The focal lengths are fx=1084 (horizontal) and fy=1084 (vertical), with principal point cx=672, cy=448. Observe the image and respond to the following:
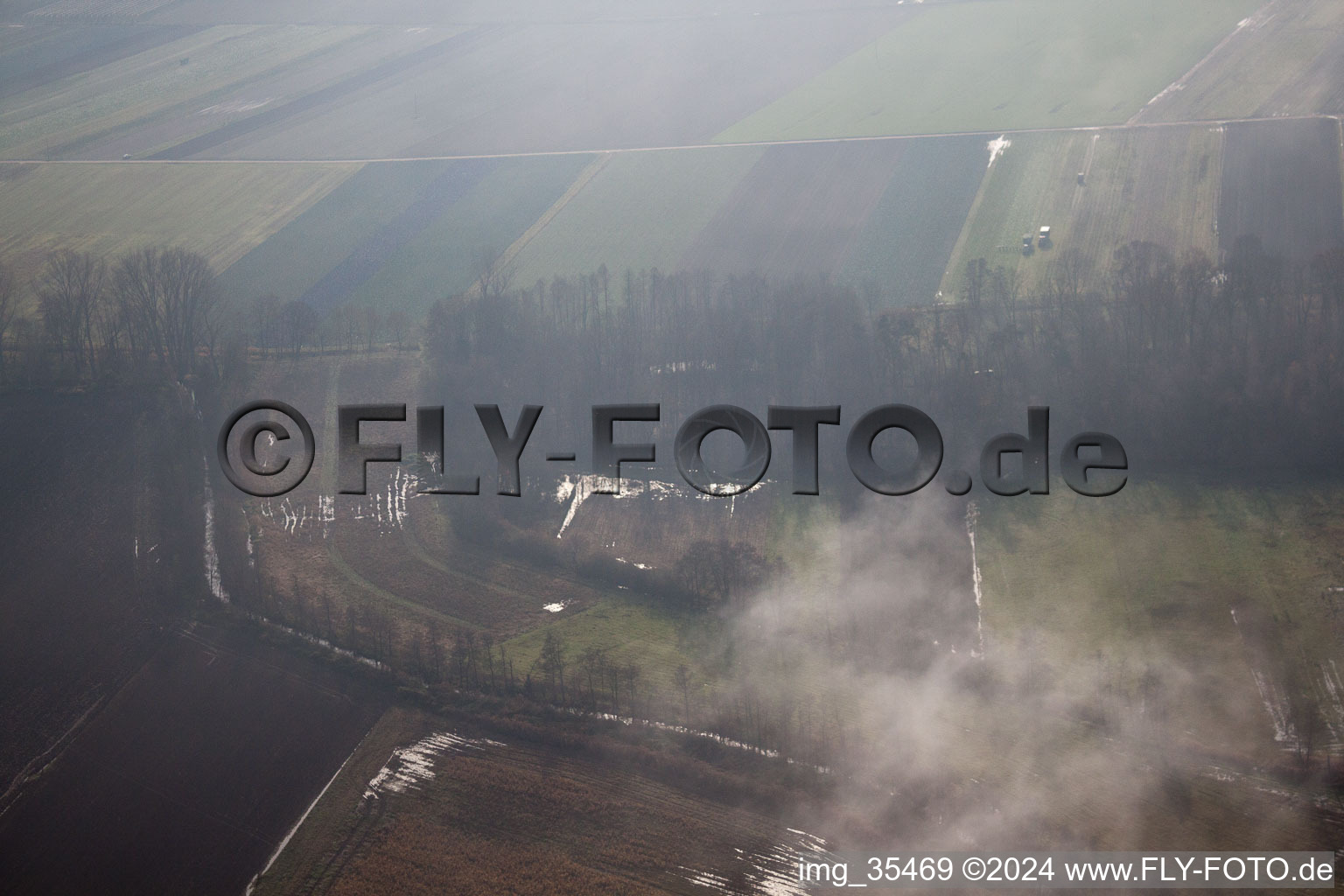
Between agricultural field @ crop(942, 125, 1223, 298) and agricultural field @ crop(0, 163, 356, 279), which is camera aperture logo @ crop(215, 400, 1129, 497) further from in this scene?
agricultural field @ crop(0, 163, 356, 279)

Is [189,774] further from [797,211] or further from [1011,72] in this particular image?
[1011,72]

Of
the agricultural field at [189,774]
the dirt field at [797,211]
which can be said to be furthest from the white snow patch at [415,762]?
the dirt field at [797,211]

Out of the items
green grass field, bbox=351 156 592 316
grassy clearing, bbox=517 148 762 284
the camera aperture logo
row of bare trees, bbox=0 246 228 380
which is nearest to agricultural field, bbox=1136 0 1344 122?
grassy clearing, bbox=517 148 762 284

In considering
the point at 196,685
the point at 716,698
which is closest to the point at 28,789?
the point at 196,685

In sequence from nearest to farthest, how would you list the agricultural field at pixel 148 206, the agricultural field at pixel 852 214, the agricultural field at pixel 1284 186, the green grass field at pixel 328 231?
the agricultural field at pixel 1284 186, the agricultural field at pixel 852 214, the green grass field at pixel 328 231, the agricultural field at pixel 148 206

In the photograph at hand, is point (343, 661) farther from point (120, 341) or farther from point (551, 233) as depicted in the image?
point (551, 233)

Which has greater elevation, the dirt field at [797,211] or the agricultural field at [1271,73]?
the agricultural field at [1271,73]

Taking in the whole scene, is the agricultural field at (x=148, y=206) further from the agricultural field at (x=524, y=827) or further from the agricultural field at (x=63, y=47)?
the agricultural field at (x=524, y=827)
